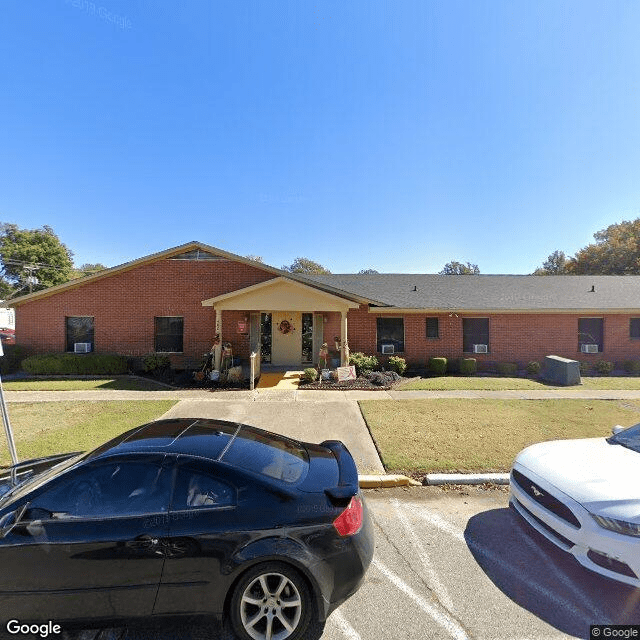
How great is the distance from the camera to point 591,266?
120ft

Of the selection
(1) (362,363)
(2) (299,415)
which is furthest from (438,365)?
(2) (299,415)

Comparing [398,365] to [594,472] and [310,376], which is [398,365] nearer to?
[310,376]

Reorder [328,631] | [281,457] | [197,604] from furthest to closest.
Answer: [281,457]
[328,631]
[197,604]

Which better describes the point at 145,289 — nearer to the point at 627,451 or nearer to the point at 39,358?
the point at 39,358

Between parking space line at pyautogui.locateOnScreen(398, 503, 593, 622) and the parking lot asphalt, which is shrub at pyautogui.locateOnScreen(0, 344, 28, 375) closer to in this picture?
the parking lot asphalt

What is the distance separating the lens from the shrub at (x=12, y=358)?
13328 millimetres

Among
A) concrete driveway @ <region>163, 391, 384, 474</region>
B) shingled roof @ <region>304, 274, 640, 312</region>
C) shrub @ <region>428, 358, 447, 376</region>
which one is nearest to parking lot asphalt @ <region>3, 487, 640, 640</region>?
concrete driveway @ <region>163, 391, 384, 474</region>

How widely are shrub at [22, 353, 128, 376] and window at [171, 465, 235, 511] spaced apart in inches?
488

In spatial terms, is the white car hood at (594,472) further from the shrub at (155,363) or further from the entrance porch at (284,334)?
the shrub at (155,363)

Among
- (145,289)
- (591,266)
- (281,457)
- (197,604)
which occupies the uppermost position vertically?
(591,266)

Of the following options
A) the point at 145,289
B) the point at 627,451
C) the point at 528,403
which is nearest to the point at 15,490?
the point at 627,451

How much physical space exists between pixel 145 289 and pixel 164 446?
42.7 feet

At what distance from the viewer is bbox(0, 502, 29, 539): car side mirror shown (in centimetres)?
243

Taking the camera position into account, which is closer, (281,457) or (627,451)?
(281,457)
